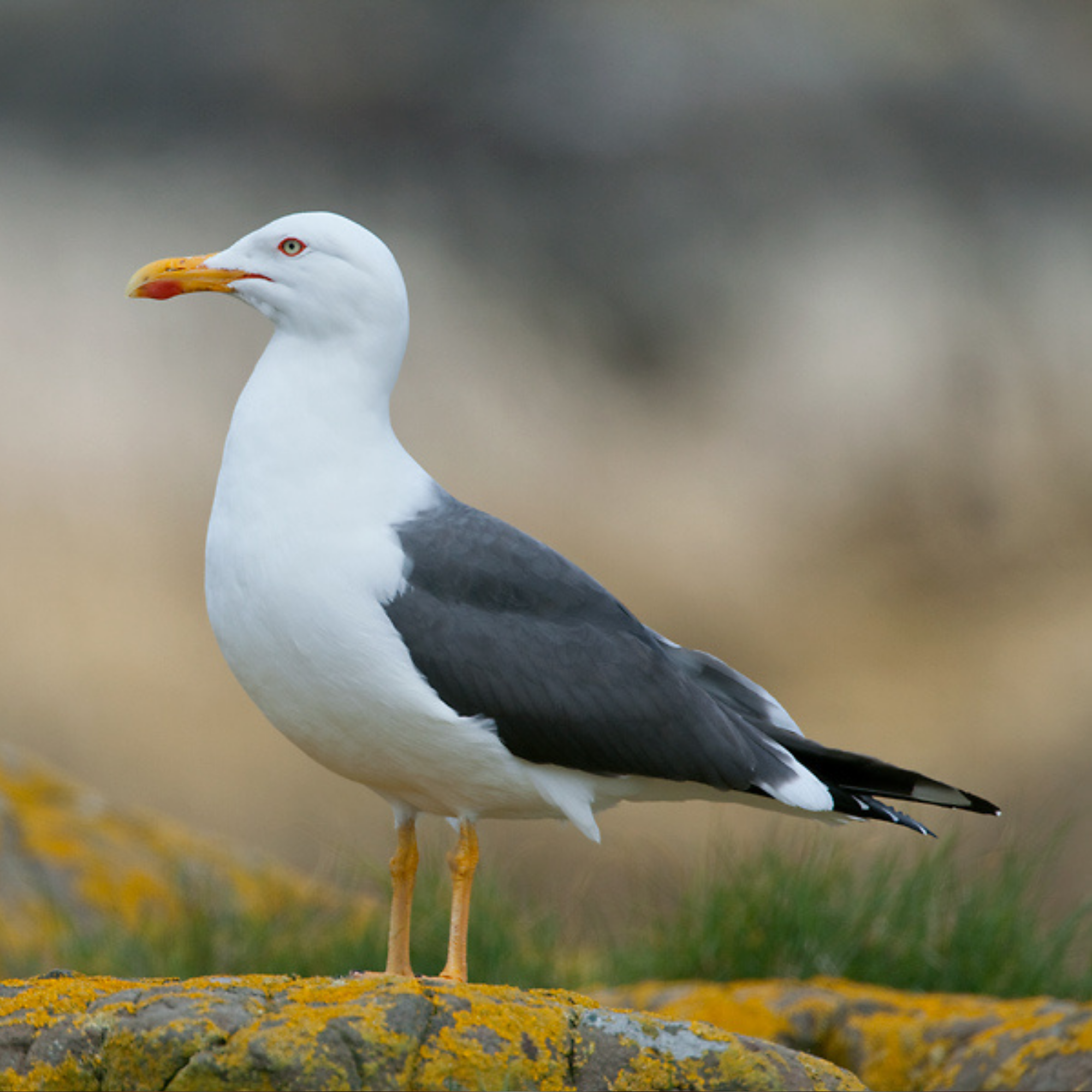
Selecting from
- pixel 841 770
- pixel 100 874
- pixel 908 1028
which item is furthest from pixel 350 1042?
pixel 100 874

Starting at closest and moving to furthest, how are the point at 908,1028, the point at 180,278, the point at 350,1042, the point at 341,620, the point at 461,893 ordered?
the point at 350,1042
the point at 341,620
the point at 461,893
the point at 180,278
the point at 908,1028

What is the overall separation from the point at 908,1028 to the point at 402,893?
4.93ft

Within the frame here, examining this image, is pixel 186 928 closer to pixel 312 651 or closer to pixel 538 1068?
pixel 312 651

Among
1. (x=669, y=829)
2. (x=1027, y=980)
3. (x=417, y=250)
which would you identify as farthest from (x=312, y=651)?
(x=417, y=250)

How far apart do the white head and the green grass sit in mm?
2303

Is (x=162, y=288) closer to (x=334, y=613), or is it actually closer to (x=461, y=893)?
(x=334, y=613)

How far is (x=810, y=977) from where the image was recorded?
5.66 m

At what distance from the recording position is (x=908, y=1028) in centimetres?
470

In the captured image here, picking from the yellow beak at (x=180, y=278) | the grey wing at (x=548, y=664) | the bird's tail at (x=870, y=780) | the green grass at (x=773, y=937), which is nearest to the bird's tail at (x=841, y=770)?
the bird's tail at (x=870, y=780)

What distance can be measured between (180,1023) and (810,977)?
3.02 meters

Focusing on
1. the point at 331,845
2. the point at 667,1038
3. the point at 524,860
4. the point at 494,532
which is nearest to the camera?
the point at 667,1038

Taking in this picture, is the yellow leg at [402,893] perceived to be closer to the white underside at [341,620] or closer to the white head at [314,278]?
the white underside at [341,620]

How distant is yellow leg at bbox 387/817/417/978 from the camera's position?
423 cm

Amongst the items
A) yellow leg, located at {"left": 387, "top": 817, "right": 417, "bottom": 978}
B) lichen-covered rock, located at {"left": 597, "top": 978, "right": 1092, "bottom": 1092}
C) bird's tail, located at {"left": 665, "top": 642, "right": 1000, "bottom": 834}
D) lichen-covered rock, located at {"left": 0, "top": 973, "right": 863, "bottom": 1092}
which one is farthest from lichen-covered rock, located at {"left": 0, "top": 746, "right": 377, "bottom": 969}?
lichen-covered rock, located at {"left": 0, "top": 973, "right": 863, "bottom": 1092}
